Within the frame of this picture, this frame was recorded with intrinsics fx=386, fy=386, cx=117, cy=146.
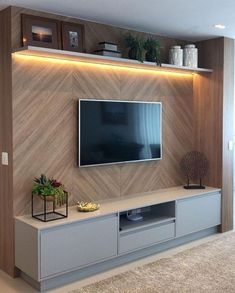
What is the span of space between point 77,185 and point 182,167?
163 cm

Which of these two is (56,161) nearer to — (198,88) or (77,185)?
(77,185)

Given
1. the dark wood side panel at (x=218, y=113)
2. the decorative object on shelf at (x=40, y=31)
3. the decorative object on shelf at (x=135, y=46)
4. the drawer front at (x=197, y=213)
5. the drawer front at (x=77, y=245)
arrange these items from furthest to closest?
1. the dark wood side panel at (x=218, y=113)
2. the drawer front at (x=197, y=213)
3. the decorative object on shelf at (x=135, y=46)
4. the decorative object on shelf at (x=40, y=31)
5. the drawer front at (x=77, y=245)

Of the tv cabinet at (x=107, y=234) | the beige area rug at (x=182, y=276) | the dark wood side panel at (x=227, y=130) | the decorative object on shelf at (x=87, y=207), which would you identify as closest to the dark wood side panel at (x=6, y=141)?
the tv cabinet at (x=107, y=234)

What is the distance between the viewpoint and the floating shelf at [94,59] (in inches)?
137

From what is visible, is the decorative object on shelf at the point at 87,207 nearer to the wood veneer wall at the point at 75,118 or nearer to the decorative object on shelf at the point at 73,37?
the wood veneer wall at the point at 75,118

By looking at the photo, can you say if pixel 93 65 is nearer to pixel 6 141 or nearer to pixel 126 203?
pixel 6 141

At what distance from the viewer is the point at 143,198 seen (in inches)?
173

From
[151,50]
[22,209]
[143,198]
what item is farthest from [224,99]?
[22,209]

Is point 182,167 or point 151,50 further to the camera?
point 182,167

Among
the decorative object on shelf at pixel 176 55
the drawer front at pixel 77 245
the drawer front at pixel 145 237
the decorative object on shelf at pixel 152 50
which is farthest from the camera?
the decorative object on shelf at pixel 176 55

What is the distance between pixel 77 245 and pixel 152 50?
2299 mm

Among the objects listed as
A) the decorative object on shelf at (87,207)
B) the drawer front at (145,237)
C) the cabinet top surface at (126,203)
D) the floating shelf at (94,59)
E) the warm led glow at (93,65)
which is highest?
the floating shelf at (94,59)

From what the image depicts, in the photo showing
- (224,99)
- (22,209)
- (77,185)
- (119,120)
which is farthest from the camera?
(224,99)

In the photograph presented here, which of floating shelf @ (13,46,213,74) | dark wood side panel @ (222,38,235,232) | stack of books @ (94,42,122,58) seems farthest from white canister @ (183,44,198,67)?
stack of books @ (94,42,122,58)
